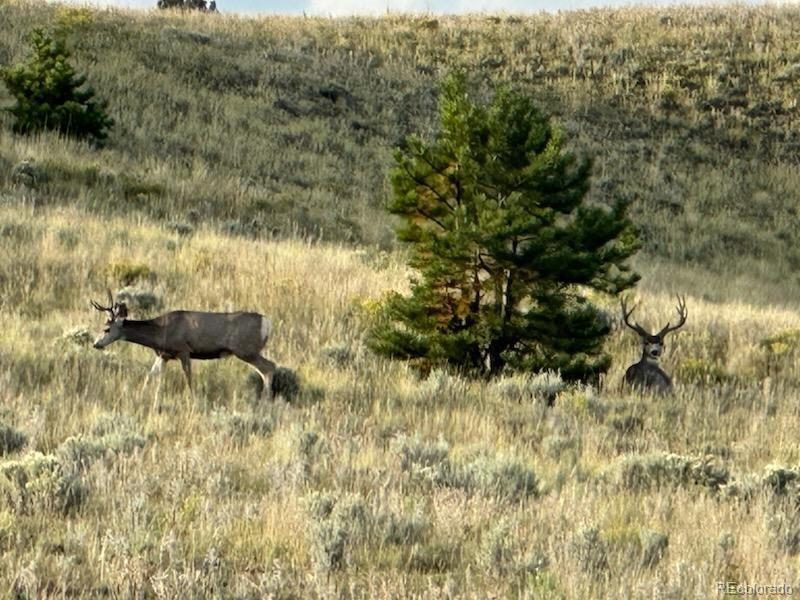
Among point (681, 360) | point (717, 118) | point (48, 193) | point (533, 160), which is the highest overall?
point (717, 118)

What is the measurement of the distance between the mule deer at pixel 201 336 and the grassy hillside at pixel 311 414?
297mm

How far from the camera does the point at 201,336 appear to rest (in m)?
8.85

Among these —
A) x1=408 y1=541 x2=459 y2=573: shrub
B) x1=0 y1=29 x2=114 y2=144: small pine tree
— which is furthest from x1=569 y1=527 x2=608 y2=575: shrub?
x1=0 y1=29 x2=114 y2=144: small pine tree

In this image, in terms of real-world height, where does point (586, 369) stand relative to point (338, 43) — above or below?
below

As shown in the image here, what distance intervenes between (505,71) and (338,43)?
7550mm

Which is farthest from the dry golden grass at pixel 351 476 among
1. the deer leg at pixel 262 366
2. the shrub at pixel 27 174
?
the shrub at pixel 27 174

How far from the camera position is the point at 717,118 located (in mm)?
38688

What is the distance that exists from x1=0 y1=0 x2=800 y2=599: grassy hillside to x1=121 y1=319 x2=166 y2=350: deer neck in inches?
11.3

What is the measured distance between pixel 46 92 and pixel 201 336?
49.4 ft

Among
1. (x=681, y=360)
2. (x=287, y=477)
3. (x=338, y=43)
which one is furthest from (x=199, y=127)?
(x=287, y=477)

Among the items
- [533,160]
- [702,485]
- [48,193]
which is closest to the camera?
[702,485]

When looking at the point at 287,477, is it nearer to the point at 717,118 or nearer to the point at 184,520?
the point at 184,520

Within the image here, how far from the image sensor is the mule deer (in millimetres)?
8820

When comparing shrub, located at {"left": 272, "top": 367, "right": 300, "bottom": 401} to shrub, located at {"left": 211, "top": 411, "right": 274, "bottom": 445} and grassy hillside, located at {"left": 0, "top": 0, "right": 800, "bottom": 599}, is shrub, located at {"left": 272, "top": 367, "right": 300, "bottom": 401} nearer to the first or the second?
grassy hillside, located at {"left": 0, "top": 0, "right": 800, "bottom": 599}
